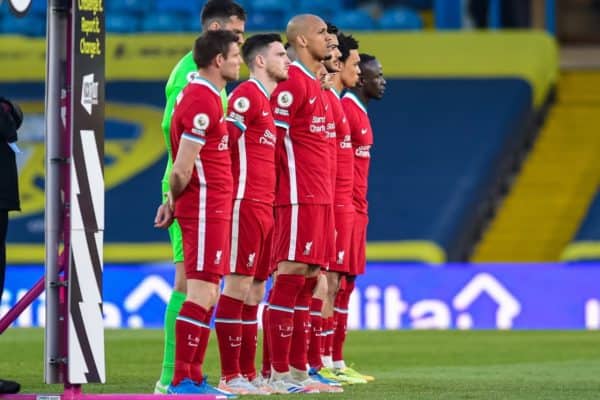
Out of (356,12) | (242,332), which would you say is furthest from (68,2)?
(356,12)

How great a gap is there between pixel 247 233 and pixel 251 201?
0.59 feet

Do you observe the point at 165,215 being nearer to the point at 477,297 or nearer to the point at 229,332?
the point at 229,332

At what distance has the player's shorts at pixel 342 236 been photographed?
10.1m

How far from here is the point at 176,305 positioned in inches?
336

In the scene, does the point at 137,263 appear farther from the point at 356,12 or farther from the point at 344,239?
the point at 344,239

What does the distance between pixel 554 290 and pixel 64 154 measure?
35.7 feet

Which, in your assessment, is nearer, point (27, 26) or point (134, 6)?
point (27, 26)

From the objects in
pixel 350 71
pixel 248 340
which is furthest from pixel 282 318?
pixel 350 71

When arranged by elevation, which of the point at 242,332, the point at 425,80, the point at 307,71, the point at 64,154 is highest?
the point at 425,80

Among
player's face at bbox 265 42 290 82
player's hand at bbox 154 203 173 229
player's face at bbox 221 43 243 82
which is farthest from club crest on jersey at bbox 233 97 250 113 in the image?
player's hand at bbox 154 203 173 229

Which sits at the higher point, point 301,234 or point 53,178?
point 53,178

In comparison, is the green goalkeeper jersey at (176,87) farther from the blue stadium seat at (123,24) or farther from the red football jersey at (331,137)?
the blue stadium seat at (123,24)

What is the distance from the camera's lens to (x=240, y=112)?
8.79 m

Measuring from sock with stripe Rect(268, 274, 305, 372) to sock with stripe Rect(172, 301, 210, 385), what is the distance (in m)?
1.02
